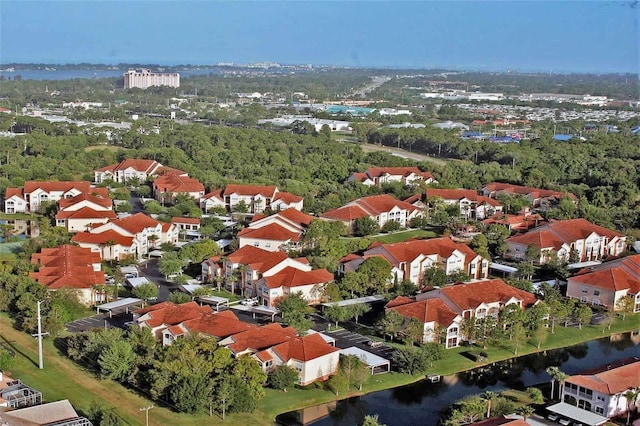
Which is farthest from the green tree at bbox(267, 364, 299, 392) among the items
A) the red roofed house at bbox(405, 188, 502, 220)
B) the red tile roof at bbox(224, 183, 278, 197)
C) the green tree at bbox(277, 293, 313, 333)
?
the red roofed house at bbox(405, 188, 502, 220)

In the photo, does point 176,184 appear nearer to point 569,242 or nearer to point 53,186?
point 53,186

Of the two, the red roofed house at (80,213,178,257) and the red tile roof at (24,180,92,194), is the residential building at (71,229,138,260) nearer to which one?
the red roofed house at (80,213,178,257)

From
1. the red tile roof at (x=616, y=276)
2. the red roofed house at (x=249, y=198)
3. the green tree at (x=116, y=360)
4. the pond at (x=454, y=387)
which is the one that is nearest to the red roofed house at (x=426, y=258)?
the red tile roof at (x=616, y=276)

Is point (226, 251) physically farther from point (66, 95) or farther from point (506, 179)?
point (66, 95)

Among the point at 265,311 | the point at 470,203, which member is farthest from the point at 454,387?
the point at 470,203

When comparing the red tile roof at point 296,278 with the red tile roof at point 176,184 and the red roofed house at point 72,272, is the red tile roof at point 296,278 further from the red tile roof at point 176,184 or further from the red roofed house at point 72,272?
the red tile roof at point 176,184
